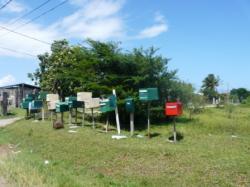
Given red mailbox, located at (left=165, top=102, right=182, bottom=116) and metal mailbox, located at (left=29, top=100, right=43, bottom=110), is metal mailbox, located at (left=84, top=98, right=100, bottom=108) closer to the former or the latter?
red mailbox, located at (left=165, top=102, right=182, bottom=116)

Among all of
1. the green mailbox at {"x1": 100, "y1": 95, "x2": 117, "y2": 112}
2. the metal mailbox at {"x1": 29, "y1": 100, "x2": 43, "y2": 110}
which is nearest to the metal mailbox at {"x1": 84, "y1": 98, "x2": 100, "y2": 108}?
the green mailbox at {"x1": 100, "y1": 95, "x2": 117, "y2": 112}

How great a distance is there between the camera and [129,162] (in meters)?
11.6

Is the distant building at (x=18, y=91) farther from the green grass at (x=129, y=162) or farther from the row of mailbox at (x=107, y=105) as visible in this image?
the green grass at (x=129, y=162)

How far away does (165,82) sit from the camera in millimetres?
21016

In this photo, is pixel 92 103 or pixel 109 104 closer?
pixel 109 104

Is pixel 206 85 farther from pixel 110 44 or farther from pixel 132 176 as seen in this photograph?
pixel 132 176

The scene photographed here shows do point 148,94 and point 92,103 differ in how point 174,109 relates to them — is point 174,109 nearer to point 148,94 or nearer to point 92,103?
point 148,94

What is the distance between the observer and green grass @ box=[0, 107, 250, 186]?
9.81 m

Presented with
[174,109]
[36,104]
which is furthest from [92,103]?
[36,104]

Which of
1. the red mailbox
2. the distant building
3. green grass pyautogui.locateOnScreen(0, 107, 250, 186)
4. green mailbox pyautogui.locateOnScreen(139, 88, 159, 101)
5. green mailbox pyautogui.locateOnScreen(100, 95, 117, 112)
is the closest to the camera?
green grass pyautogui.locateOnScreen(0, 107, 250, 186)

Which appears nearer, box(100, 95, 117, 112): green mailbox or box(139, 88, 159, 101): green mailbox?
box(139, 88, 159, 101): green mailbox

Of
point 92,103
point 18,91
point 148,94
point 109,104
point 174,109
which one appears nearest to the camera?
point 174,109

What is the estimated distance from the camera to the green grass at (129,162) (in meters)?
9.81

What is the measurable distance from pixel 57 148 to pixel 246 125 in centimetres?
906
